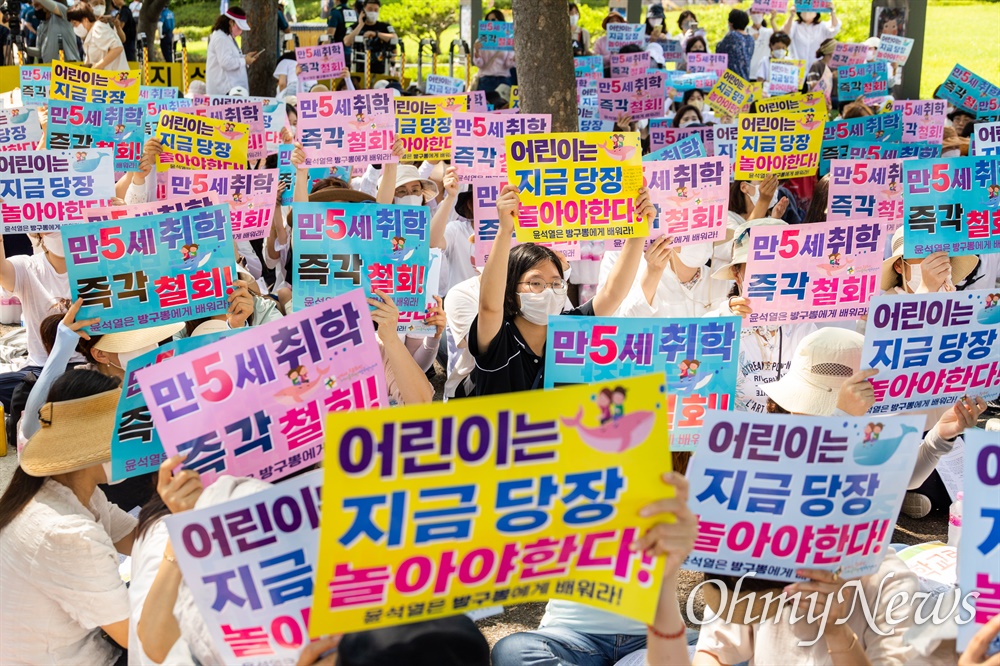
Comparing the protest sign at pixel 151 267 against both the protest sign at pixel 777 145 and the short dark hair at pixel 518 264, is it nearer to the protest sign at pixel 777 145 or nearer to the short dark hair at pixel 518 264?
the short dark hair at pixel 518 264

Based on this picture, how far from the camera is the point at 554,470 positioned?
2467 mm

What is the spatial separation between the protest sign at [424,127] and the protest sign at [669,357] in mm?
4573

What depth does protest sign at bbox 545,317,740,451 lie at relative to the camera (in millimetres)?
4184

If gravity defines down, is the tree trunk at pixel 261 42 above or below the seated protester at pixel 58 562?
above

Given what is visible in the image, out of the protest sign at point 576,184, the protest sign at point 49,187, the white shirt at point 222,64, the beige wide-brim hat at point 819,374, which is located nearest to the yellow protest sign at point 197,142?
the protest sign at point 49,187

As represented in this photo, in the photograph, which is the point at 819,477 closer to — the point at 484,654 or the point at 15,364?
the point at 484,654

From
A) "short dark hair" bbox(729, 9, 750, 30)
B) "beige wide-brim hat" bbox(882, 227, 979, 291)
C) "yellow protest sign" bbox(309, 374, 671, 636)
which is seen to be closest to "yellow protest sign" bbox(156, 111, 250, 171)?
"beige wide-brim hat" bbox(882, 227, 979, 291)

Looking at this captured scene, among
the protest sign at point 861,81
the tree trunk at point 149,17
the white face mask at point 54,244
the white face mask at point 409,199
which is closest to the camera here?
the white face mask at point 54,244

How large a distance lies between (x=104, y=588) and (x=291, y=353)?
0.93 m

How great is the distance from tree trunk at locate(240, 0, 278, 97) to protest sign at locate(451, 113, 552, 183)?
1025cm

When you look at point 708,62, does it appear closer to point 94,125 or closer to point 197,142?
point 94,125

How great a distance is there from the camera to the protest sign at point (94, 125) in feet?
27.1

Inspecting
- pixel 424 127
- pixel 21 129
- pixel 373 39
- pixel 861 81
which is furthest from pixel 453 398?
pixel 373 39
